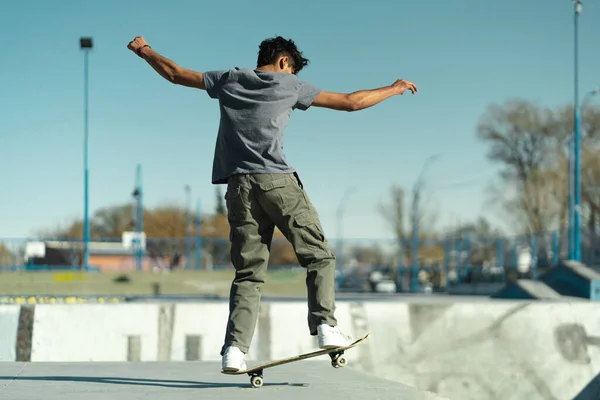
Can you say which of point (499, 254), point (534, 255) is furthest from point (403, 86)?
point (499, 254)

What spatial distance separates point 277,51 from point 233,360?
162cm

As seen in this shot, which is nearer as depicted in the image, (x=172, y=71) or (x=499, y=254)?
(x=172, y=71)

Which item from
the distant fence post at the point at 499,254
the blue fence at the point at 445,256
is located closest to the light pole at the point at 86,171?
the blue fence at the point at 445,256

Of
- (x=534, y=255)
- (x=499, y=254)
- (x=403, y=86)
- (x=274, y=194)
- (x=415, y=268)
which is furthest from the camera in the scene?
(x=415, y=268)

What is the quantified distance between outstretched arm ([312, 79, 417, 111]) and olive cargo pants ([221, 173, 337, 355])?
17.1 inches

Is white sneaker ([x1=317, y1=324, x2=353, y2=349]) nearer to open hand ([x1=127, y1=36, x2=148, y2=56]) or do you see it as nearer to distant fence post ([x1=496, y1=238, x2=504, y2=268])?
open hand ([x1=127, y1=36, x2=148, y2=56])

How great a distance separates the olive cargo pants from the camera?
4.16 meters

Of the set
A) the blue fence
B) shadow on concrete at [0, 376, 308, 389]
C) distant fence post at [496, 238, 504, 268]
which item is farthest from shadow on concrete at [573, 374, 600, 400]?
distant fence post at [496, 238, 504, 268]

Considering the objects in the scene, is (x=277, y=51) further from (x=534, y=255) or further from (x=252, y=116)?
(x=534, y=255)

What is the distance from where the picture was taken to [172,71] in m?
4.21

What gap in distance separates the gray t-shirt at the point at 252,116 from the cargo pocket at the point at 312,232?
0.83 ft

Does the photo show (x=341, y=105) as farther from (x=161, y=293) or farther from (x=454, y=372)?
(x=161, y=293)

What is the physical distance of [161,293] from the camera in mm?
28922

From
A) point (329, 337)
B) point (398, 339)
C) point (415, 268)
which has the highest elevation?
point (329, 337)
